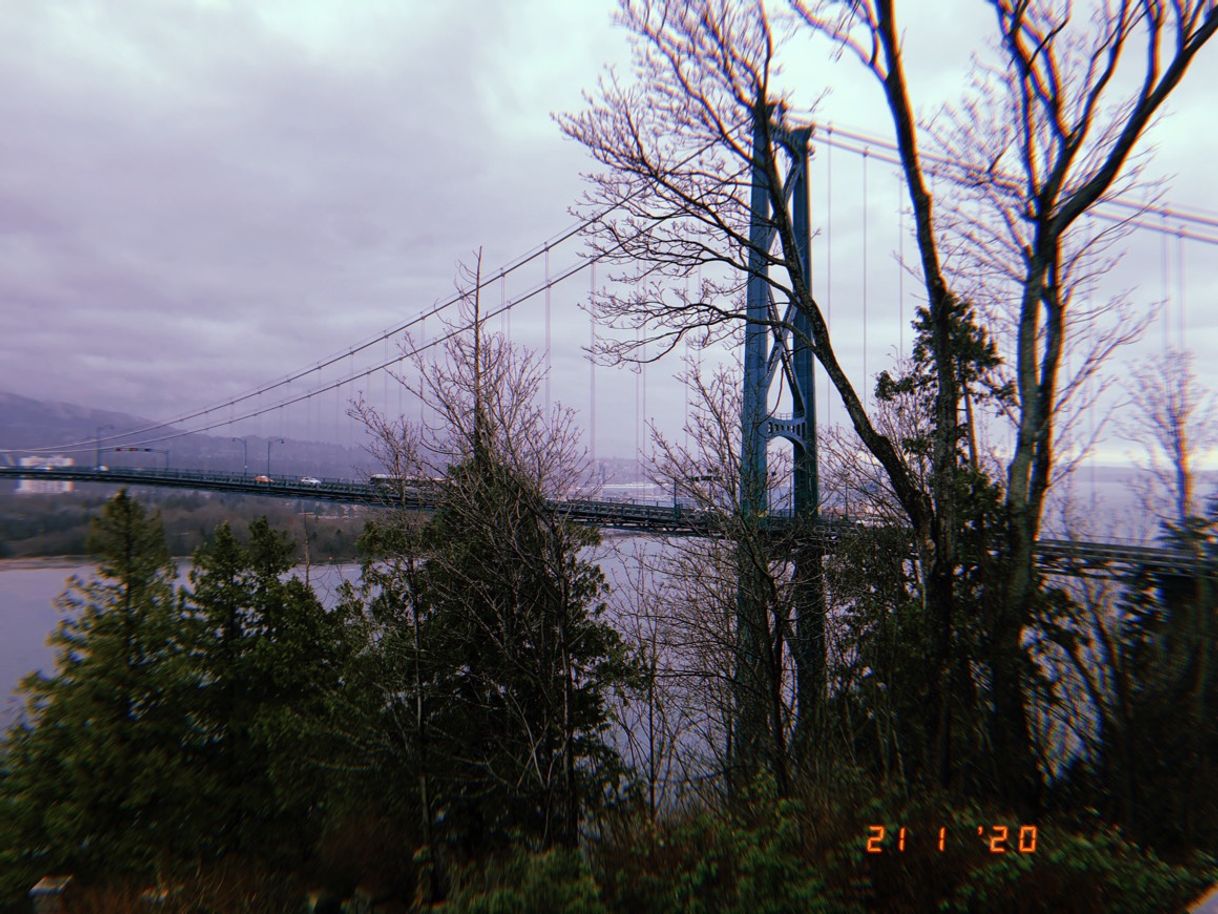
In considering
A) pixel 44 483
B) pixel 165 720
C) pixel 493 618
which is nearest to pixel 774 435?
pixel 493 618

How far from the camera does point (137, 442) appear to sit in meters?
Answer: 34.1

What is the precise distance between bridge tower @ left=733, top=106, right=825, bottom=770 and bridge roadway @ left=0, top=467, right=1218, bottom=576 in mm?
873

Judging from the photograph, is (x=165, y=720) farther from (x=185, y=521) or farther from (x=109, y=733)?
(x=185, y=521)

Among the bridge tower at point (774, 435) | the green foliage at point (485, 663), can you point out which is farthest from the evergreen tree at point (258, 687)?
the bridge tower at point (774, 435)

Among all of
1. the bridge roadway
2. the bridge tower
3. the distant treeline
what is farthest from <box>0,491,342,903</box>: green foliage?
the bridge tower

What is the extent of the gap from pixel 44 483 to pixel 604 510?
15.2 meters

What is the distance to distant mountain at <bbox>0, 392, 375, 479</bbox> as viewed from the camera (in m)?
20.3

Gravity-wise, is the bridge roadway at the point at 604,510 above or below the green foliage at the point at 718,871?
above

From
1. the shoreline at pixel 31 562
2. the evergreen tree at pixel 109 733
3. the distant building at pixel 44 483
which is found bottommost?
the evergreen tree at pixel 109 733

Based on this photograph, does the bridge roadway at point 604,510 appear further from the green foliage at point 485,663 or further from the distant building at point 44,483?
the green foliage at point 485,663

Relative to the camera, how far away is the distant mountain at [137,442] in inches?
798

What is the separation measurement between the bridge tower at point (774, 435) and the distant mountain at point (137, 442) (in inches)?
388

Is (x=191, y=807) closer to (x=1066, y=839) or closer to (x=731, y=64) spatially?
(x=1066, y=839)

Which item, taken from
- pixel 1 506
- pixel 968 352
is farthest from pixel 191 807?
pixel 968 352
